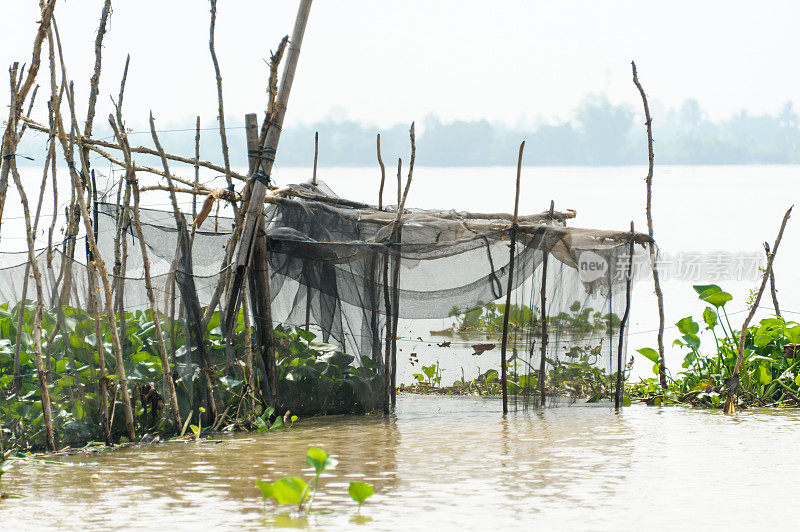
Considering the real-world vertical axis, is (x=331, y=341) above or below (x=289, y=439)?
above

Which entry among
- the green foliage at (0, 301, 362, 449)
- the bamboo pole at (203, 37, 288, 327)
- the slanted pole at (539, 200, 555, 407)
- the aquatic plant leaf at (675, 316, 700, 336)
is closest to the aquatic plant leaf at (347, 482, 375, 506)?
the green foliage at (0, 301, 362, 449)

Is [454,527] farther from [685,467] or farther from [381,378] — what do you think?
[381,378]

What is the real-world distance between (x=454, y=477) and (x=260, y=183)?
2.79 meters

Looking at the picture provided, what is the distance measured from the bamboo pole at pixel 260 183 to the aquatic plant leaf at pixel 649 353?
4265 millimetres

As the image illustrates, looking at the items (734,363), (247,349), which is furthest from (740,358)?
(247,349)

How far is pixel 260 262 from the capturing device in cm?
720


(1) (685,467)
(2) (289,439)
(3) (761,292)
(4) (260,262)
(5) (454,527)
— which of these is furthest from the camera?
(3) (761,292)

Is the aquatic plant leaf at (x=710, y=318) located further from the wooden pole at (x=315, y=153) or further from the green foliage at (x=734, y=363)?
the wooden pole at (x=315, y=153)

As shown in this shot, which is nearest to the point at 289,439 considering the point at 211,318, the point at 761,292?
the point at 211,318

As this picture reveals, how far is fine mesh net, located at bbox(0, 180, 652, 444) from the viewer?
6844 mm

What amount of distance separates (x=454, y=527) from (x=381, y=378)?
A: 3.68 metres

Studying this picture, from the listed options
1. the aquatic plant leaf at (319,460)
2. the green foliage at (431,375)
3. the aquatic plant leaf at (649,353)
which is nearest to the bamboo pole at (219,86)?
the green foliage at (431,375)

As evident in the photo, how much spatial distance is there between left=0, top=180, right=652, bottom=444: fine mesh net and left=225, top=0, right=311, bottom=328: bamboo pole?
0.42ft

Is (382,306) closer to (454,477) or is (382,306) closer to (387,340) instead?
(387,340)
